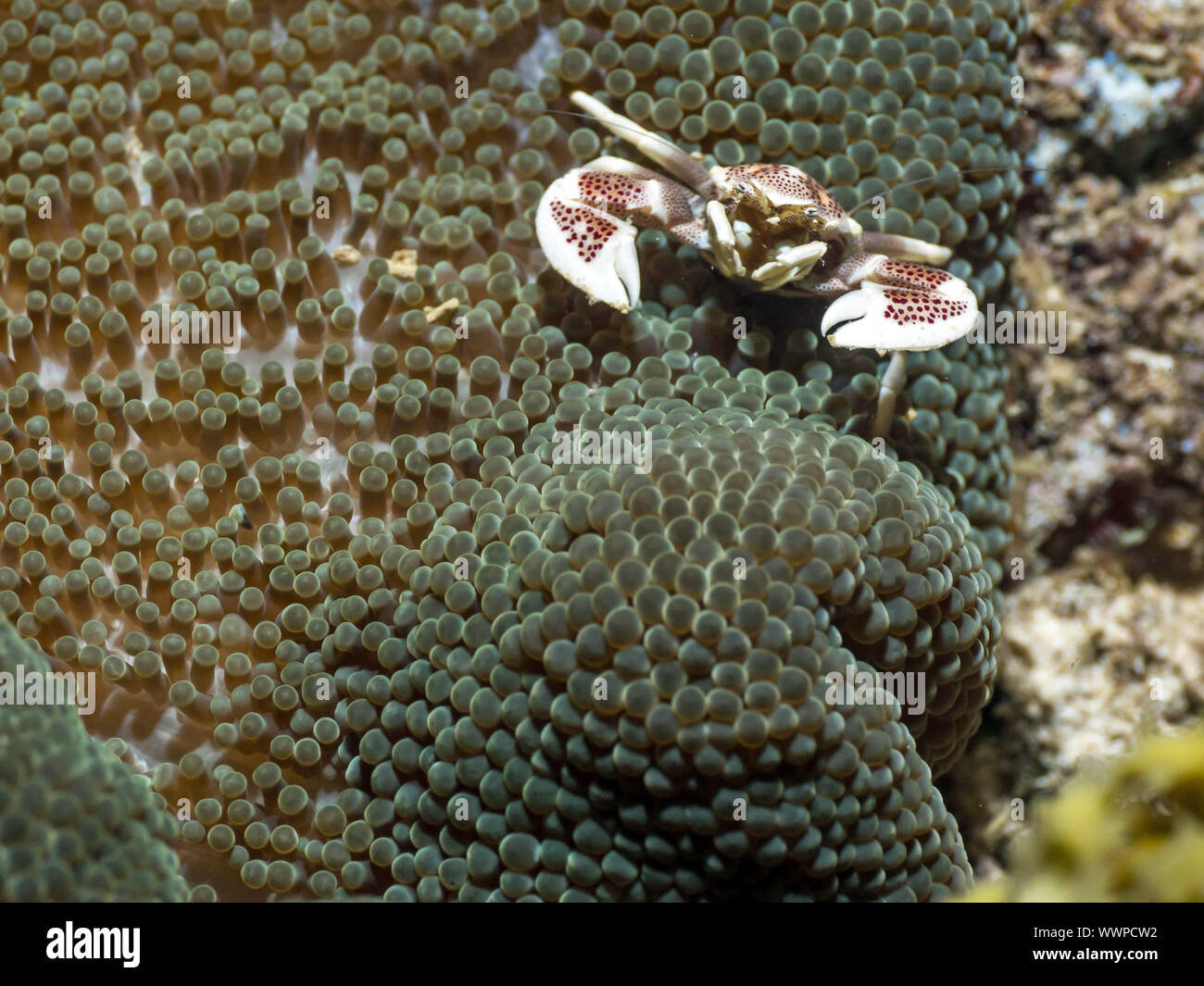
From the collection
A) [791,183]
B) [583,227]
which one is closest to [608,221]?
[583,227]

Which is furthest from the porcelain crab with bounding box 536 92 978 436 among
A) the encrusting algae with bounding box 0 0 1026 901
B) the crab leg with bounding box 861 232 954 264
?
the encrusting algae with bounding box 0 0 1026 901

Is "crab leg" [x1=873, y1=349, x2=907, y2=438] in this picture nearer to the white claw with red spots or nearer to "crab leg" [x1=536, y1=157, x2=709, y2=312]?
the white claw with red spots

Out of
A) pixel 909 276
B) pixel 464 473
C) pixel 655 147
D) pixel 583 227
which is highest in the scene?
pixel 655 147

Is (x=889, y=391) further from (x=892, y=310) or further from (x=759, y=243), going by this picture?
(x=759, y=243)

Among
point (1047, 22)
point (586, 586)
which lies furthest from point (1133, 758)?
point (1047, 22)

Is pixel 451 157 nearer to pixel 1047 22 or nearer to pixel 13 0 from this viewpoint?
pixel 13 0

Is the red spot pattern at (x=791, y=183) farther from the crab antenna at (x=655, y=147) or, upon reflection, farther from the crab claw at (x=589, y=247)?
the crab claw at (x=589, y=247)
